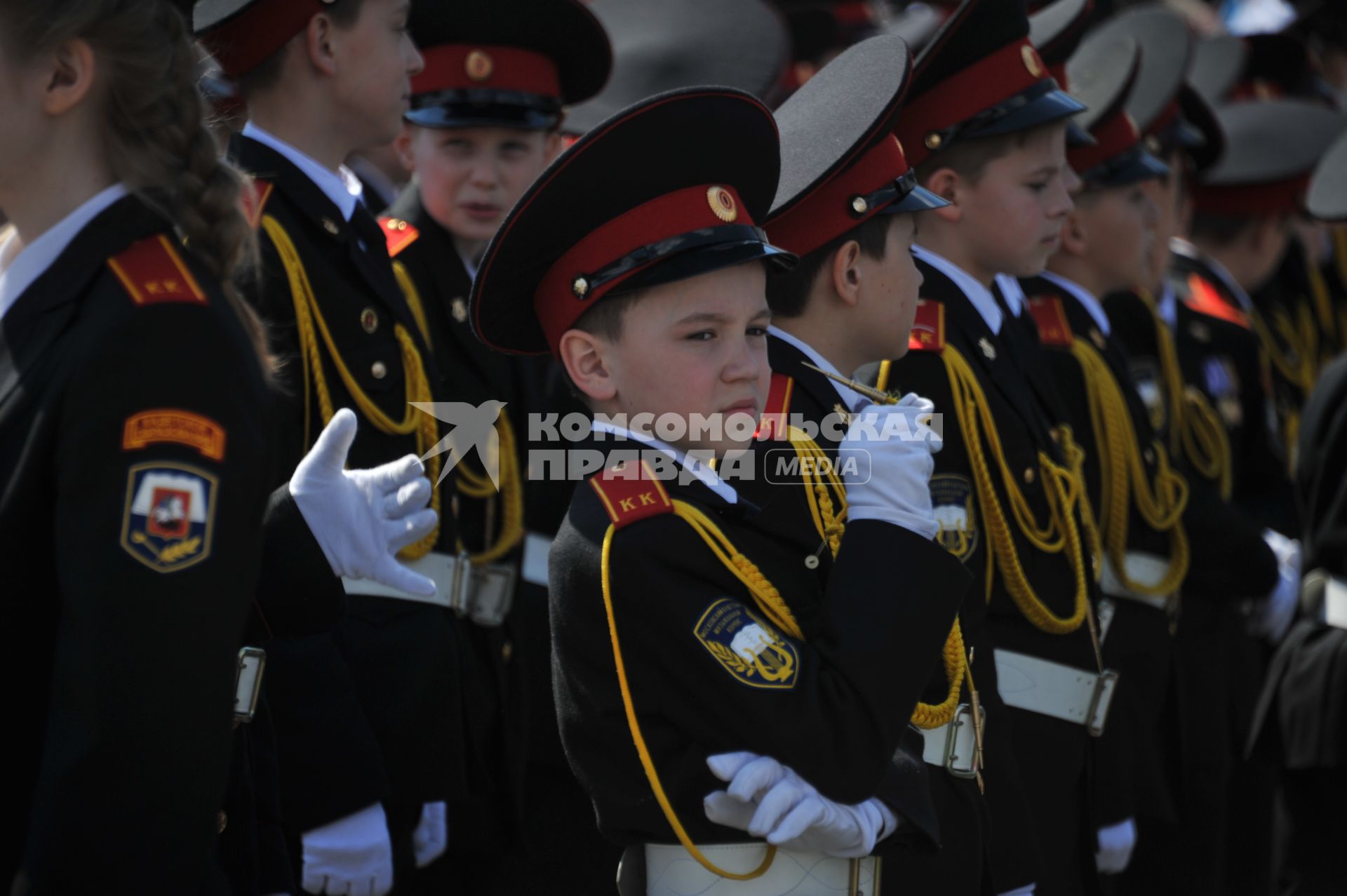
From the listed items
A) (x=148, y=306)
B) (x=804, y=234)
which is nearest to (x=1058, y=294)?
(x=804, y=234)

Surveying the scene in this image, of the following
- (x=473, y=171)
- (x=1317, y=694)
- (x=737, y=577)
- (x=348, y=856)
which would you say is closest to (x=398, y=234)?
(x=473, y=171)

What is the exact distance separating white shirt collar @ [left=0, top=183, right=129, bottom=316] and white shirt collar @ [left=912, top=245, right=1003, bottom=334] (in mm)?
2164

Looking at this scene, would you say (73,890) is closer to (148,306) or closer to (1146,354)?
(148,306)

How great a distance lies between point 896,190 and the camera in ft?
11.2

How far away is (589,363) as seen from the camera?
2.89 m

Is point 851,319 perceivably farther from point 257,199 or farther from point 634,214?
point 257,199

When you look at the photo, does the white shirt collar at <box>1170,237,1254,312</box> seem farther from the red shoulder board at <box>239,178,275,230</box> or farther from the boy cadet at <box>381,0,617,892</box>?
the red shoulder board at <box>239,178,275,230</box>

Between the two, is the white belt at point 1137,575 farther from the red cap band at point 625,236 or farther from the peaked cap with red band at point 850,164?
the red cap band at point 625,236

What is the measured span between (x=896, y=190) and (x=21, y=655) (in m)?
1.95

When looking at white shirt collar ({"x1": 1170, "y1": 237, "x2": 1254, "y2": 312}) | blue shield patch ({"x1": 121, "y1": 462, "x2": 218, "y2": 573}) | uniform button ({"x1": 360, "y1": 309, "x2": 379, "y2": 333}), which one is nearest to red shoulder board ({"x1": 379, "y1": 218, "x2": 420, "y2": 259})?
uniform button ({"x1": 360, "y1": 309, "x2": 379, "y2": 333})

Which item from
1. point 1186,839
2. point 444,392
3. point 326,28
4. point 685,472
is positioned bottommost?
point 1186,839

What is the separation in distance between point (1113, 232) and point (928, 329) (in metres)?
1.70

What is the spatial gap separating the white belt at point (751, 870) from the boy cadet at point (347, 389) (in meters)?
0.86

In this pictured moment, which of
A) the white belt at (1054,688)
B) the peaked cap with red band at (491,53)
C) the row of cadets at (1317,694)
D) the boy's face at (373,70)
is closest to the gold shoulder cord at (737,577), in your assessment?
the white belt at (1054,688)
